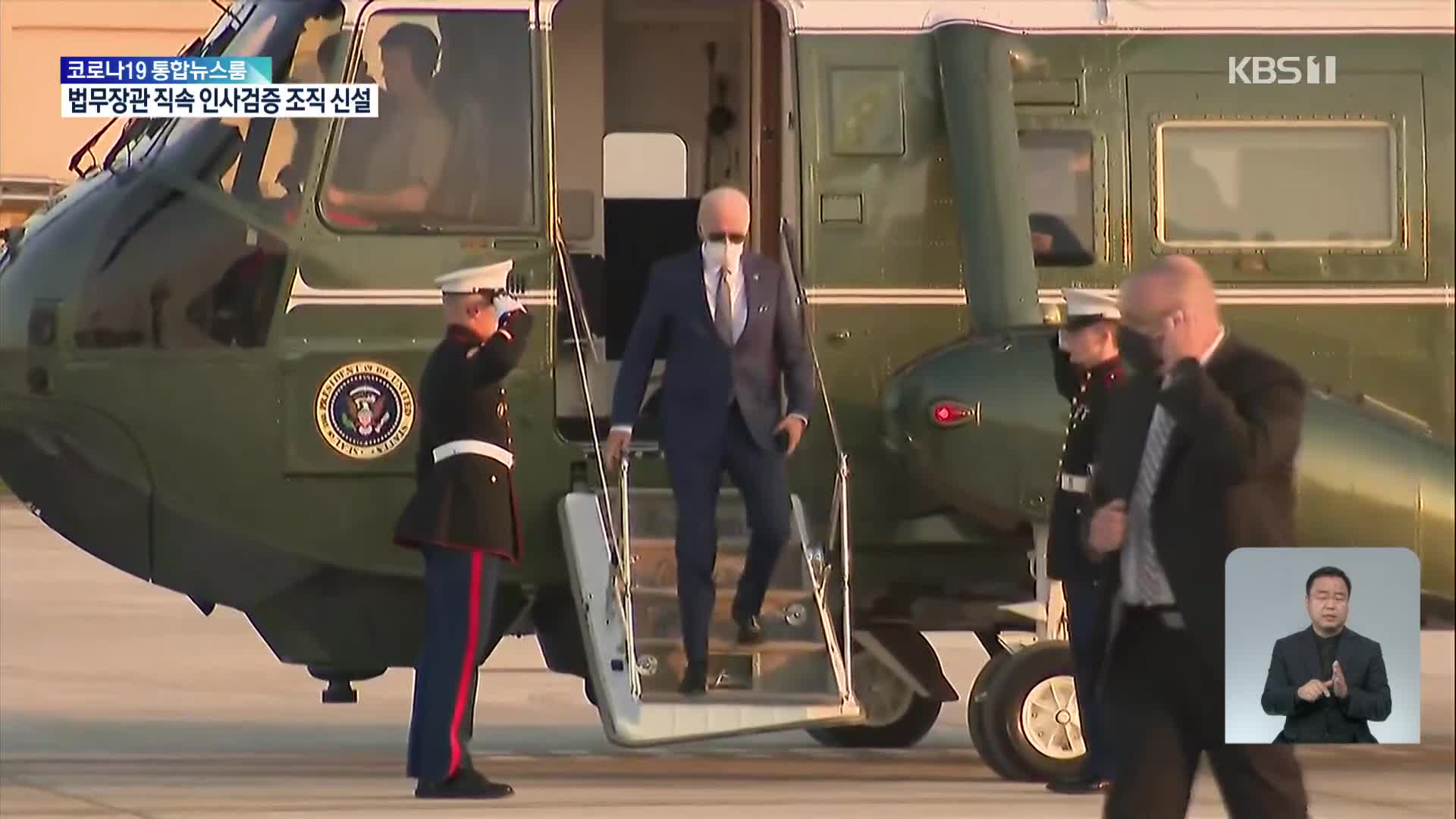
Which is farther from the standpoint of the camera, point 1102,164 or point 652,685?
point 1102,164

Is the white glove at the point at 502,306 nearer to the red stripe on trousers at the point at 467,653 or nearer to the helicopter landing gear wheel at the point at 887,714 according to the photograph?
the red stripe on trousers at the point at 467,653

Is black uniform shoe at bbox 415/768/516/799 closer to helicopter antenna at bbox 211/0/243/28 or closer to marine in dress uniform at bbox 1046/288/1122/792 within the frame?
marine in dress uniform at bbox 1046/288/1122/792

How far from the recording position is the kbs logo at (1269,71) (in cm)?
1164

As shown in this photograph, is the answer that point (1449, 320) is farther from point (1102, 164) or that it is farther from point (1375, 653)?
point (1375, 653)

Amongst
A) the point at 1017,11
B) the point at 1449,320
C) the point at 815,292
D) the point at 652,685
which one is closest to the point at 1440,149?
the point at 1449,320

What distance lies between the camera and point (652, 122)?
12.6 metres

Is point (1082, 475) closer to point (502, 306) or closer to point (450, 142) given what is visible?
point (502, 306)

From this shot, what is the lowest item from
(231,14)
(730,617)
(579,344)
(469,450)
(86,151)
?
(730,617)

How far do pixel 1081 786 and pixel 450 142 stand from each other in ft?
11.2

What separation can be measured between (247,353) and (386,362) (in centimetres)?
52

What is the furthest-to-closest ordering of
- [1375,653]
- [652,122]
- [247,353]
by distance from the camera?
[652,122]
[247,353]
[1375,653]

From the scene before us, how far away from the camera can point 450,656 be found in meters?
10.5

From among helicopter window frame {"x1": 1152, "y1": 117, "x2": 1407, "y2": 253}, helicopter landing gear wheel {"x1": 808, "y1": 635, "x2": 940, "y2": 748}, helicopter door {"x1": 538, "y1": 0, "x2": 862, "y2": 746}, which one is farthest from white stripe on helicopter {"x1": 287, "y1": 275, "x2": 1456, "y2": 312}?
helicopter landing gear wheel {"x1": 808, "y1": 635, "x2": 940, "y2": 748}
